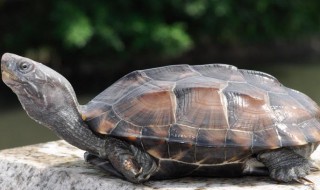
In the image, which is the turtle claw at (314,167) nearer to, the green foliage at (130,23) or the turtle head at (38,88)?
the turtle head at (38,88)

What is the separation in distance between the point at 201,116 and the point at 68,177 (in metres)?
1.01

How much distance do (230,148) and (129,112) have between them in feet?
2.12

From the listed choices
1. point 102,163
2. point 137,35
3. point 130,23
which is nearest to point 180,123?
point 102,163

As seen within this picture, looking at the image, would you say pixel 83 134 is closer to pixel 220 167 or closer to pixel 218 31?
pixel 220 167

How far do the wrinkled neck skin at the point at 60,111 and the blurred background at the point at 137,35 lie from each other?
1007 cm

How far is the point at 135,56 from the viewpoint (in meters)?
21.6

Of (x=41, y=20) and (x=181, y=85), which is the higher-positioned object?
(x=41, y=20)

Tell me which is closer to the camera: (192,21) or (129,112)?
(129,112)

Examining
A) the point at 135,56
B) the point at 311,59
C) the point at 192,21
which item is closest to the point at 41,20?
the point at 135,56

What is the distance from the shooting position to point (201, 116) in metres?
3.80

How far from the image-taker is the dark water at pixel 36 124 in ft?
42.7

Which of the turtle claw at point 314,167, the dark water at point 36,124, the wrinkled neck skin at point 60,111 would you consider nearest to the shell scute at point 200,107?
the wrinkled neck skin at point 60,111

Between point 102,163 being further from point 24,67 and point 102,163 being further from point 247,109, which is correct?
point 247,109

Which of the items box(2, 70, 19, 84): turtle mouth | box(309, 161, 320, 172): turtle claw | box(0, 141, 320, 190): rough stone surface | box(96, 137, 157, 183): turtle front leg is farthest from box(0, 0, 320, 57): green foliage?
box(96, 137, 157, 183): turtle front leg
